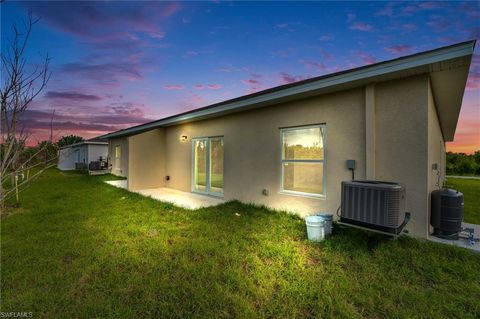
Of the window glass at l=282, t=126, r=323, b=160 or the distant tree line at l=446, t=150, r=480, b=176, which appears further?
the distant tree line at l=446, t=150, r=480, b=176

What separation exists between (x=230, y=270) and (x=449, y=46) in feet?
15.1

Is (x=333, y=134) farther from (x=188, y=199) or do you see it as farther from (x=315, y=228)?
(x=188, y=199)

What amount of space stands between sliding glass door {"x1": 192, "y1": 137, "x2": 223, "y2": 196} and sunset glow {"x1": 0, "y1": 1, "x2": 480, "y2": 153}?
314cm

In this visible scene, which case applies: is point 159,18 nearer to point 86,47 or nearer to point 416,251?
point 86,47

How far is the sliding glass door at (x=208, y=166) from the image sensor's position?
8492 millimetres

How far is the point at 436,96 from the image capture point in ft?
18.0

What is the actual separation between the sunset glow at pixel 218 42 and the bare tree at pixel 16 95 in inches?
20.6

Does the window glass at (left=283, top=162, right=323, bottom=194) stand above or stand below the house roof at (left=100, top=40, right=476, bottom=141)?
below

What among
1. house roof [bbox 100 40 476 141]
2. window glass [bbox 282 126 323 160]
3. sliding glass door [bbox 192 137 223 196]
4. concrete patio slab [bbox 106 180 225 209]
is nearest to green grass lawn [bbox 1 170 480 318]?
window glass [bbox 282 126 323 160]

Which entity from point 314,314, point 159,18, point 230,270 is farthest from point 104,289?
point 159,18

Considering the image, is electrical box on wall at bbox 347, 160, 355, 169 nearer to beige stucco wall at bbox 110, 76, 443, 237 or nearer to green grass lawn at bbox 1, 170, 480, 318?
beige stucco wall at bbox 110, 76, 443, 237

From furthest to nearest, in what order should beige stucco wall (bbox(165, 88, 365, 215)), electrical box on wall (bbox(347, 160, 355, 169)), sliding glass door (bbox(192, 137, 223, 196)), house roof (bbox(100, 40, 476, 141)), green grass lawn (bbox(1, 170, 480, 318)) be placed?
sliding glass door (bbox(192, 137, 223, 196))
beige stucco wall (bbox(165, 88, 365, 215))
electrical box on wall (bbox(347, 160, 355, 169))
house roof (bbox(100, 40, 476, 141))
green grass lawn (bbox(1, 170, 480, 318))

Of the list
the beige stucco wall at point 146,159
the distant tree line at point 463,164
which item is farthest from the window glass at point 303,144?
the distant tree line at point 463,164

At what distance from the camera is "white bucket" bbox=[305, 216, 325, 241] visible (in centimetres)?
425
